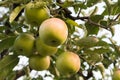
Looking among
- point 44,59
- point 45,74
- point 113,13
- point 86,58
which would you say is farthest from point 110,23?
point 45,74

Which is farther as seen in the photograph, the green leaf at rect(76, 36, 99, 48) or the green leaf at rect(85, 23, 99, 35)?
the green leaf at rect(85, 23, 99, 35)

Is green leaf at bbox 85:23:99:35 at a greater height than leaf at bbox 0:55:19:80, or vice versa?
green leaf at bbox 85:23:99:35

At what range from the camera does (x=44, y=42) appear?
152 cm

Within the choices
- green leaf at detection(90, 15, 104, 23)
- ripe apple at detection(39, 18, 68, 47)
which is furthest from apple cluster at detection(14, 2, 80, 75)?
green leaf at detection(90, 15, 104, 23)

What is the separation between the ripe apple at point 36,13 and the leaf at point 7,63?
391mm

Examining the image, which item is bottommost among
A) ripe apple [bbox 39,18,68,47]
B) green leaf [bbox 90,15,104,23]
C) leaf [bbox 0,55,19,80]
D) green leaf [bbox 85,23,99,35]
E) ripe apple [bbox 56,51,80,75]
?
leaf [bbox 0,55,19,80]

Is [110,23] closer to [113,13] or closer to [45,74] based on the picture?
[113,13]

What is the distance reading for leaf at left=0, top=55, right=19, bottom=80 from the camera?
6.30ft

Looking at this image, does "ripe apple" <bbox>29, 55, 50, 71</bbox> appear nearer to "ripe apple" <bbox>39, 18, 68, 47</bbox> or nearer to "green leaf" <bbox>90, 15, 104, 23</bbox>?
"ripe apple" <bbox>39, 18, 68, 47</bbox>

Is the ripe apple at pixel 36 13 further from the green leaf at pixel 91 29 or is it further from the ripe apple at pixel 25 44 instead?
the green leaf at pixel 91 29

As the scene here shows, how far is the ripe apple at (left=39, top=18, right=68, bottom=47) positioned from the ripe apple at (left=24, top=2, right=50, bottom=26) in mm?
66

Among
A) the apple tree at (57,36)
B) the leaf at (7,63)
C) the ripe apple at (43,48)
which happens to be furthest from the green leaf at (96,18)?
the leaf at (7,63)

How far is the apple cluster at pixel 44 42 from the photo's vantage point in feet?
4.92

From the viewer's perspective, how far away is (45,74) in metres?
3.51
